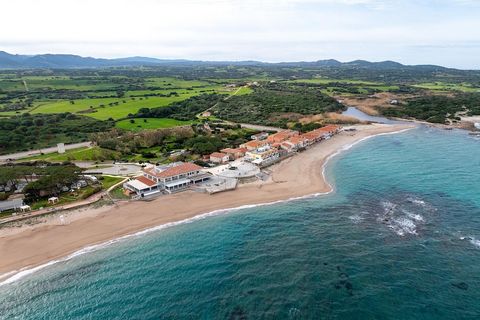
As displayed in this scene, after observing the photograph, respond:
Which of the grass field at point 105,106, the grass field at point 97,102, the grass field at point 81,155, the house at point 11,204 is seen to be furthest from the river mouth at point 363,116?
the house at point 11,204

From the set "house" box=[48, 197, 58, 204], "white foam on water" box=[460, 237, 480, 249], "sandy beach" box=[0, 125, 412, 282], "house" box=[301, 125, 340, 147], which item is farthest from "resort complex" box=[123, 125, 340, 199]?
"white foam on water" box=[460, 237, 480, 249]

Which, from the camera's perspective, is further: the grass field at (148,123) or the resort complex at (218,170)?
the grass field at (148,123)

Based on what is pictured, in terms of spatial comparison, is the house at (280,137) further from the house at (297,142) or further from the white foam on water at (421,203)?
the white foam on water at (421,203)

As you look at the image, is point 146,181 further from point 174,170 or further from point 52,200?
point 52,200

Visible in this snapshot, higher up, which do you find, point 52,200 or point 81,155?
point 81,155

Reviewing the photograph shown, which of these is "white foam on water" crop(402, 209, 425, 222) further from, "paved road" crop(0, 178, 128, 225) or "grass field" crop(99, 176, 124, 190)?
"grass field" crop(99, 176, 124, 190)

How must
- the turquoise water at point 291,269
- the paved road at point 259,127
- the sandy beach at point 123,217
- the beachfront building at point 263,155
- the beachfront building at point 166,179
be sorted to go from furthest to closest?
the paved road at point 259,127
the beachfront building at point 263,155
the beachfront building at point 166,179
the sandy beach at point 123,217
the turquoise water at point 291,269

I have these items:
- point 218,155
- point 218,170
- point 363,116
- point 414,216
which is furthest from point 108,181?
point 363,116
